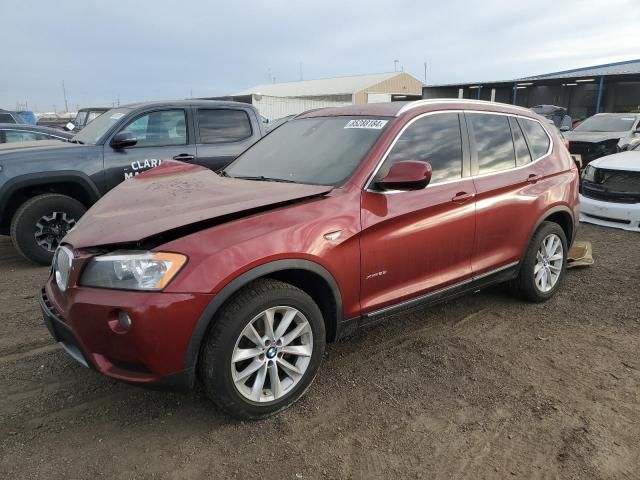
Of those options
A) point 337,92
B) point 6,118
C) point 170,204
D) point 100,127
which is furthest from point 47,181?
point 337,92

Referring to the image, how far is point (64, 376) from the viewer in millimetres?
3191

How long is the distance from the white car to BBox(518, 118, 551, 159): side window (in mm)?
3160

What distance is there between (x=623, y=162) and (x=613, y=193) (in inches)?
26.0

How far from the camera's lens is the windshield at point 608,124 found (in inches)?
508

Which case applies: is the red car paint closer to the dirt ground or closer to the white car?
the dirt ground

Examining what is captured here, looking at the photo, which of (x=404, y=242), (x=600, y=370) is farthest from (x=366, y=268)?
(x=600, y=370)

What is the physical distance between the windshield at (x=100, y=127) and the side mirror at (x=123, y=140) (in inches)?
10.3

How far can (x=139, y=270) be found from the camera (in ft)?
7.69

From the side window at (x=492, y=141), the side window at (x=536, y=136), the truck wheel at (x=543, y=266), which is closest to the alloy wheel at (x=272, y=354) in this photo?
the side window at (x=492, y=141)

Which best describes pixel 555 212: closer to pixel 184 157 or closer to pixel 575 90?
pixel 184 157

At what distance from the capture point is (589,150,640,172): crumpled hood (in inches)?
273

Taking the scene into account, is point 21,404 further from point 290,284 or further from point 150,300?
point 290,284

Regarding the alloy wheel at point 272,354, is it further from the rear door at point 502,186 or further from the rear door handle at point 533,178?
the rear door handle at point 533,178

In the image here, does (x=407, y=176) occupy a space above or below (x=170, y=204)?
above
